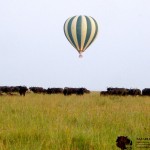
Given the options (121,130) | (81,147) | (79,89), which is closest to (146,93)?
(79,89)

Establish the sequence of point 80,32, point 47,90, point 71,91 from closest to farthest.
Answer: point 80,32 → point 71,91 → point 47,90

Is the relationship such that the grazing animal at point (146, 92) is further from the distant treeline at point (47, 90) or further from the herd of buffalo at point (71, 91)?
the distant treeline at point (47, 90)

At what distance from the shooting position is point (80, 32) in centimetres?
3262

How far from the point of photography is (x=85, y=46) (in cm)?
3328

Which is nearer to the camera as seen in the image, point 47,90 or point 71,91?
point 71,91

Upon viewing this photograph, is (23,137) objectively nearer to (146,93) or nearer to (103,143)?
(103,143)

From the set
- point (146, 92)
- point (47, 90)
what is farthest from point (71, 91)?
point (146, 92)

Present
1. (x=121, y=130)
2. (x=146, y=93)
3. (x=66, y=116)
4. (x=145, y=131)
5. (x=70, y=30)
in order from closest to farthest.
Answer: (x=145, y=131), (x=121, y=130), (x=66, y=116), (x=70, y=30), (x=146, y=93)

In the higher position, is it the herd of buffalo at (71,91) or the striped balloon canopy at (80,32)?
the striped balloon canopy at (80,32)

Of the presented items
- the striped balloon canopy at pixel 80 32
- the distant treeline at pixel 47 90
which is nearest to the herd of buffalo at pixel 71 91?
the distant treeline at pixel 47 90

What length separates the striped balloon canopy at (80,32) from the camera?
32812 mm

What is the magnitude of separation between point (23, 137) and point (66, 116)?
432cm

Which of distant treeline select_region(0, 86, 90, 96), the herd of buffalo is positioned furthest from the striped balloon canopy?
distant treeline select_region(0, 86, 90, 96)

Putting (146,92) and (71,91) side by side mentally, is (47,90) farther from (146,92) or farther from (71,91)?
(146,92)
